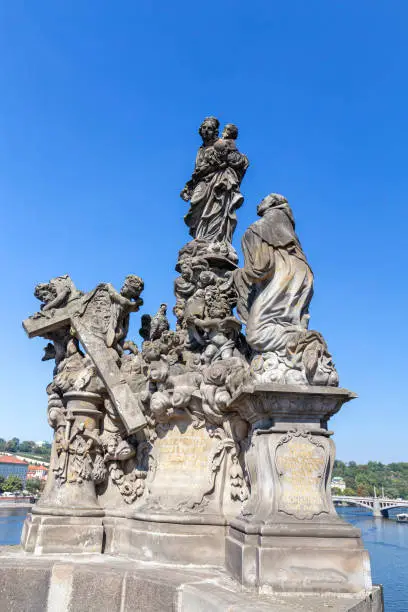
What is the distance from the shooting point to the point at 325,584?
467cm

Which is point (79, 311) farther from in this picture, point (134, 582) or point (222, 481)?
point (134, 582)

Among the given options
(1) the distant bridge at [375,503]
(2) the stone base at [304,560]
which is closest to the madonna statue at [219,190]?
(2) the stone base at [304,560]

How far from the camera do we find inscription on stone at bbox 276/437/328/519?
500 cm

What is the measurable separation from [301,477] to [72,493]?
3.25 meters

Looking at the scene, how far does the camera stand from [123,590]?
5109 millimetres

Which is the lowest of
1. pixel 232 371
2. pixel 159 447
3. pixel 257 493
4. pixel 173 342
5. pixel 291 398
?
pixel 257 493

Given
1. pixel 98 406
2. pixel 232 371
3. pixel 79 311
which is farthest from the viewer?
pixel 79 311

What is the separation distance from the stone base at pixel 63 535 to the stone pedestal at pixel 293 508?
192cm

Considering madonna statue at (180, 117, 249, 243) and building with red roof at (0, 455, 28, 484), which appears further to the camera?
building with red roof at (0, 455, 28, 484)

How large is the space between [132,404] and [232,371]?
1592mm

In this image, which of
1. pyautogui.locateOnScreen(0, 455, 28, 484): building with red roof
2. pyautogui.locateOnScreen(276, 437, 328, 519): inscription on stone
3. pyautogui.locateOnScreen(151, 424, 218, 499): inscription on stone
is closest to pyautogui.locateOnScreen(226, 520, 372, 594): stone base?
pyautogui.locateOnScreen(276, 437, 328, 519): inscription on stone

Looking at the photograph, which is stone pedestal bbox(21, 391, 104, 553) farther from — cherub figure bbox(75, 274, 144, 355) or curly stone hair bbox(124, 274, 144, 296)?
curly stone hair bbox(124, 274, 144, 296)

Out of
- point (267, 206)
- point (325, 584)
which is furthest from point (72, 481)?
point (267, 206)

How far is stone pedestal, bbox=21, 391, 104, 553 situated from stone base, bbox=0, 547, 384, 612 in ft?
1.65
